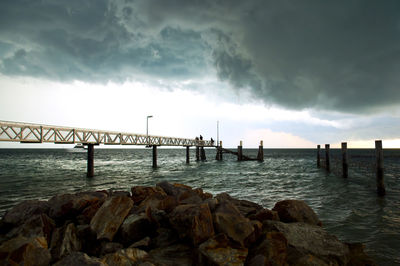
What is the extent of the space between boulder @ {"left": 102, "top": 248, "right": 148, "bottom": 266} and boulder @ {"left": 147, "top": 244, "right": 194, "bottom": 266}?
19cm

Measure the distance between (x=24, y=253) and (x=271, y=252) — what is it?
4.36 meters

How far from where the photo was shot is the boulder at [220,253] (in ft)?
13.2

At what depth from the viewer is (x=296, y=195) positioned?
574 inches

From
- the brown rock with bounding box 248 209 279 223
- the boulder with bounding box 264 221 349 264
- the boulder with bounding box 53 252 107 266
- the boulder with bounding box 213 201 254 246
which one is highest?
the boulder with bounding box 213 201 254 246

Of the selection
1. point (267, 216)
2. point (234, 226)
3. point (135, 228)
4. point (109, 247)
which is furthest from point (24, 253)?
point (267, 216)

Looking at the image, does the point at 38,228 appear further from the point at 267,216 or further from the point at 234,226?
the point at 267,216

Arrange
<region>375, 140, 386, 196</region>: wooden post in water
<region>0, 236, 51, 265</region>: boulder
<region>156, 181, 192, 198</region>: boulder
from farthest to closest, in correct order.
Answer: <region>375, 140, 386, 196</region>: wooden post in water < <region>156, 181, 192, 198</region>: boulder < <region>0, 236, 51, 265</region>: boulder

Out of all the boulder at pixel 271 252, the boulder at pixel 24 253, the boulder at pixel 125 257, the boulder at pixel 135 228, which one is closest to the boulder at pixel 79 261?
the boulder at pixel 125 257

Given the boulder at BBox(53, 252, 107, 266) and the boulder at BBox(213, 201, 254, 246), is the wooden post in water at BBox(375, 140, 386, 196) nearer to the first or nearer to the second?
the boulder at BBox(213, 201, 254, 246)

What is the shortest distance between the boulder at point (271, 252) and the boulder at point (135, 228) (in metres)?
2.38

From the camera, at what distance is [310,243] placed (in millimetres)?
5211

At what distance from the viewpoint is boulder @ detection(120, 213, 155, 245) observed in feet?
16.8

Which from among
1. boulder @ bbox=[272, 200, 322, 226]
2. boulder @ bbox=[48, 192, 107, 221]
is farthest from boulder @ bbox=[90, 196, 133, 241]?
boulder @ bbox=[272, 200, 322, 226]

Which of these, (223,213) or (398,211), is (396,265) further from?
(398,211)
